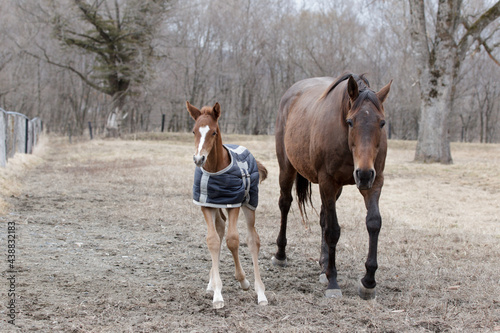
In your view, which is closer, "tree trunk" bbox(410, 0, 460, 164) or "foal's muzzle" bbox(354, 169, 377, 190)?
"foal's muzzle" bbox(354, 169, 377, 190)

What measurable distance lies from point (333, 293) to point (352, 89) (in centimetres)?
195

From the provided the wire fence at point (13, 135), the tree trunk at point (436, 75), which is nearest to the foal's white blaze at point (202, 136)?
the wire fence at point (13, 135)

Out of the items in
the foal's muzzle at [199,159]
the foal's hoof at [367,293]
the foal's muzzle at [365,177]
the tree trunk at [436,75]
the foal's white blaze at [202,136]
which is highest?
the tree trunk at [436,75]

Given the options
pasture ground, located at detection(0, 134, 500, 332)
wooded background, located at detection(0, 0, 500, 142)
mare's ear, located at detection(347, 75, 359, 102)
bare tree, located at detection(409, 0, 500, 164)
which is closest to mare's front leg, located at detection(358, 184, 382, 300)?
pasture ground, located at detection(0, 134, 500, 332)

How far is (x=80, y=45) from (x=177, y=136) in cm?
899

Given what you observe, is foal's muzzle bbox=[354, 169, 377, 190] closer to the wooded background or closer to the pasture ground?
the pasture ground

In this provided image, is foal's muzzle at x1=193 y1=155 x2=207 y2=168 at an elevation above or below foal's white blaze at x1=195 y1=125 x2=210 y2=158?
below

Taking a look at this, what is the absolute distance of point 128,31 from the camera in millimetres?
29328

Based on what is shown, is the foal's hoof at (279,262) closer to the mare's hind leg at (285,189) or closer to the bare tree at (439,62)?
the mare's hind leg at (285,189)

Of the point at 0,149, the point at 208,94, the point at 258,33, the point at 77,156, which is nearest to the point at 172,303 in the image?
the point at 0,149

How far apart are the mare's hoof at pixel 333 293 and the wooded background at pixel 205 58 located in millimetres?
25885

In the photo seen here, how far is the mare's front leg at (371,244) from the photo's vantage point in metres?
4.29

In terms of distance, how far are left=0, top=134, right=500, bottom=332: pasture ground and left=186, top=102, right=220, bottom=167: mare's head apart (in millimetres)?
1319

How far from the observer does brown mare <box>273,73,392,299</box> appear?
4107 millimetres
